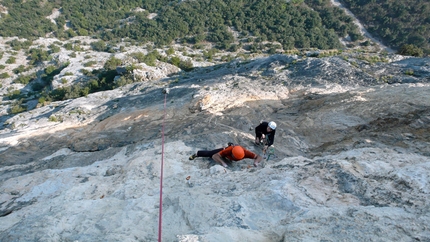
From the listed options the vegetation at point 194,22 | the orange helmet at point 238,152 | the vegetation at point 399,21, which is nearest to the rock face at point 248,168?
the orange helmet at point 238,152

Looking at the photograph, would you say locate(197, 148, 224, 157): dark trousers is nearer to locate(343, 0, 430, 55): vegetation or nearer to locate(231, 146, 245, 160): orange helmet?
locate(231, 146, 245, 160): orange helmet

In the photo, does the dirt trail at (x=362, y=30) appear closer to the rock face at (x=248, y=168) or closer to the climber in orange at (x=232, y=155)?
the rock face at (x=248, y=168)

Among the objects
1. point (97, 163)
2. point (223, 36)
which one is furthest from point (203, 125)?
point (223, 36)

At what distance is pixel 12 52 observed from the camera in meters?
45.3

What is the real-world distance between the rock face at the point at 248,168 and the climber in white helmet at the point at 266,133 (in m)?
0.43

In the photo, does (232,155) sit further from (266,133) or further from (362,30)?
(362,30)

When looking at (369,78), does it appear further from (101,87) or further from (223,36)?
(223,36)

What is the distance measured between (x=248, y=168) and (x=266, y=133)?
→ 1508mm

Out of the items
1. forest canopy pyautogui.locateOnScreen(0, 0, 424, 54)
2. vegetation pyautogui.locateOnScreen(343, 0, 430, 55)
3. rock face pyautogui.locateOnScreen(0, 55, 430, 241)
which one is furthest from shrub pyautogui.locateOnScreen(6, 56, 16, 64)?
vegetation pyautogui.locateOnScreen(343, 0, 430, 55)

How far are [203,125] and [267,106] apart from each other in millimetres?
3465

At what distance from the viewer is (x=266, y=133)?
25.1 feet

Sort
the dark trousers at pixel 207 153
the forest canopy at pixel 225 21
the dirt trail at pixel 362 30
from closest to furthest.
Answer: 1. the dark trousers at pixel 207 153
2. the dirt trail at pixel 362 30
3. the forest canopy at pixel 225 21

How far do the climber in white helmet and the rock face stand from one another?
433 millimetres

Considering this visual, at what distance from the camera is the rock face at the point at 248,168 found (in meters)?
4.05
